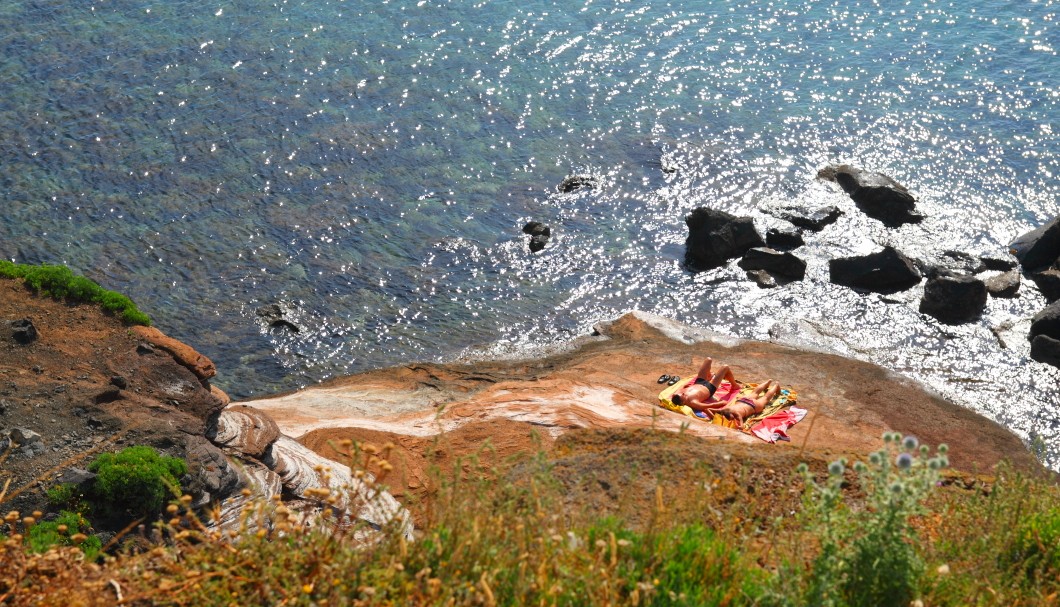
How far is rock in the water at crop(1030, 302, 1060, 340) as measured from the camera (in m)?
19.3

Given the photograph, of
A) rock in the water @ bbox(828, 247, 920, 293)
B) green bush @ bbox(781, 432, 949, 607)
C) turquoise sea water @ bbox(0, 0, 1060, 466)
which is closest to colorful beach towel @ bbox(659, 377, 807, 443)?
turquoise sea water @ bbox(0, 0, 1060, 466)

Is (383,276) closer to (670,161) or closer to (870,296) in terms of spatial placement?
(670,161)

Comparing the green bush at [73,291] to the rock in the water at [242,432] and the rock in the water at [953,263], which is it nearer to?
the rock in the water at [242,432]

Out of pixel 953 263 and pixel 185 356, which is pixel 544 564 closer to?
pixel 185 356

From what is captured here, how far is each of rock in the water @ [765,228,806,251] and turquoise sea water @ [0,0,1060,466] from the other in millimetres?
241

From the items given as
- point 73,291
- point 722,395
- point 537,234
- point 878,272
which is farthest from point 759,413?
point 73,291

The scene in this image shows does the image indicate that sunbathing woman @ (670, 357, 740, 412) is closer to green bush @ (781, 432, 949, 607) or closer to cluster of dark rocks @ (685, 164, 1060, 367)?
cluster of dark rocks @ (685, 164, 1060, 367)

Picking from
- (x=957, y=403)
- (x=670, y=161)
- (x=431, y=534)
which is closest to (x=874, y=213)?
(x=670, y=161)

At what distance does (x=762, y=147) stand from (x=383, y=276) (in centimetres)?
1104

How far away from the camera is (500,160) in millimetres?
23828

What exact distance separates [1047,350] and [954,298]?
200cm

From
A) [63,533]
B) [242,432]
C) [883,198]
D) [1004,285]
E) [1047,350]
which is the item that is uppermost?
[63,533]

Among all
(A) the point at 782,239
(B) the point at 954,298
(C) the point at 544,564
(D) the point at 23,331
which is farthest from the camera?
(A) the point at 782,239

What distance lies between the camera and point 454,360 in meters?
18.0
